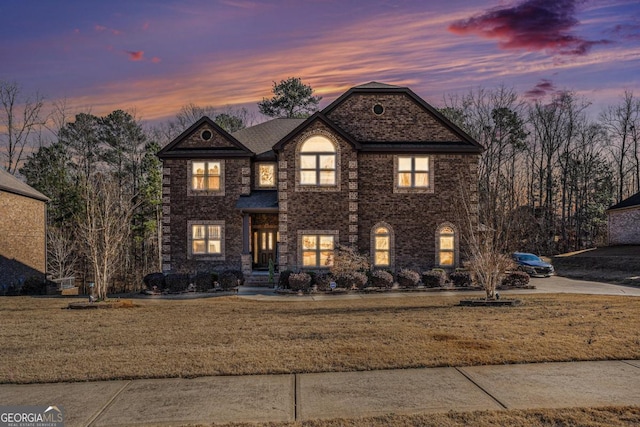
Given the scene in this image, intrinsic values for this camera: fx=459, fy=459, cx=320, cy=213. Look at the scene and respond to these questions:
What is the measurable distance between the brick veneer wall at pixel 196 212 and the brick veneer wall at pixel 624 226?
32.1 meters

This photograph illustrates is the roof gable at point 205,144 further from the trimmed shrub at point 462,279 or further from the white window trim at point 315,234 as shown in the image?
the trimmed shrub at point 462,279

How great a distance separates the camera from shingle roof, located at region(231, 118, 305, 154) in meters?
25.8

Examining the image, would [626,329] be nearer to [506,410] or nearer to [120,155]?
[506,410]

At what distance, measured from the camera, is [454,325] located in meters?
11.4

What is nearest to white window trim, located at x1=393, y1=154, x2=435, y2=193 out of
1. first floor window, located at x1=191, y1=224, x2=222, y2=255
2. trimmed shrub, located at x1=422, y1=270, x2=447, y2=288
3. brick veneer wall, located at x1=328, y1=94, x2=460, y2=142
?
brick veneer wall, located at x1=328, y1=94, x2=460, y2=142

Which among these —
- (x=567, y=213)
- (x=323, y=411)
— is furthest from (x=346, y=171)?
(x=567, y=213)

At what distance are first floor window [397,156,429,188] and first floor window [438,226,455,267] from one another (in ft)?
8.52

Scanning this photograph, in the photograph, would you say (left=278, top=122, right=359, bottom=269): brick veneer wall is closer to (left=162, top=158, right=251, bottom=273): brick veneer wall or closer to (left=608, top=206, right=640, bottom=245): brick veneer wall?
(left=162, top=158, right=251, bottom=273): brick veneer wall

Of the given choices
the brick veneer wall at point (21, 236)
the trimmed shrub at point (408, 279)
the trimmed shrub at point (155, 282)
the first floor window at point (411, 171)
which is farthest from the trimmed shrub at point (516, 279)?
the brick veneer wall at point (21, 236)

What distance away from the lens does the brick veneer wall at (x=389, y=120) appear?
78.2 ft

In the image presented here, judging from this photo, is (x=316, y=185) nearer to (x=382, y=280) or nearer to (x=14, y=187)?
(x=382, y=280)

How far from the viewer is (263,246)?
25484 millimetres

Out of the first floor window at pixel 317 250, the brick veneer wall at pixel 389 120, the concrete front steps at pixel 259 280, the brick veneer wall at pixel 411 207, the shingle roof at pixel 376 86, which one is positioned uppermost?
the shingle roof at pixel 376 86

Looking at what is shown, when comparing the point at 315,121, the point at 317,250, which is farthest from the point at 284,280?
the point at 315,121
